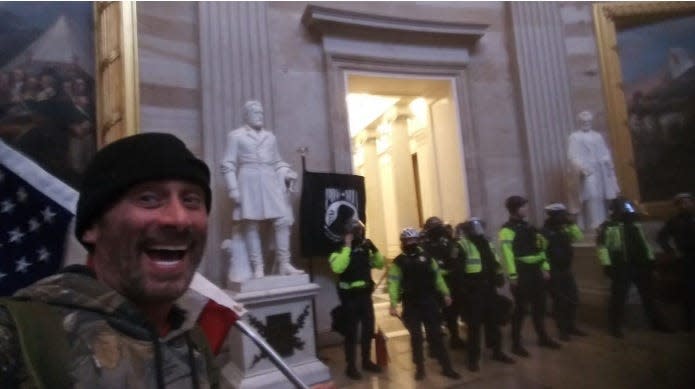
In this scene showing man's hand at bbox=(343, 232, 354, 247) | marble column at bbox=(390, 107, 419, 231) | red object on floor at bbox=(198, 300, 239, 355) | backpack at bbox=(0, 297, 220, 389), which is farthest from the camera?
marble column at bbox=(390, 107, 419, 231)

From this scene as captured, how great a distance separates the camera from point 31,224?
1770 millimetres

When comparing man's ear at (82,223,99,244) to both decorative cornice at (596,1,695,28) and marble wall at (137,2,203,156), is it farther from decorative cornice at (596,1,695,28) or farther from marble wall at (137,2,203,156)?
decorative cornice at (596,1,695,28)

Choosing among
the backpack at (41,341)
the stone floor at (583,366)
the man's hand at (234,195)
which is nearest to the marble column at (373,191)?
the stone floor at (583,366)

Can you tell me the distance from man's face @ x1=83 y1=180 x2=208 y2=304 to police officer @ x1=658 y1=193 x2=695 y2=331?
2318mm

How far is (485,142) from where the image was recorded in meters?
2.51

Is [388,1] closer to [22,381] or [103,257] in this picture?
[103,257]

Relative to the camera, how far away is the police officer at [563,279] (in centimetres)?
213

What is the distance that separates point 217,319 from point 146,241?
1.06 meters

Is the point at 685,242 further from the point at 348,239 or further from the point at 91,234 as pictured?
the point at 91,234

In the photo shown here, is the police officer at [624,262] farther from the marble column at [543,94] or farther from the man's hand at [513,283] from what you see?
the man's hand at [513,283]

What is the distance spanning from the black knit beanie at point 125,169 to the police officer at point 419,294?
148 centimetres

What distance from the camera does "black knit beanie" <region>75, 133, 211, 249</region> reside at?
680 mm

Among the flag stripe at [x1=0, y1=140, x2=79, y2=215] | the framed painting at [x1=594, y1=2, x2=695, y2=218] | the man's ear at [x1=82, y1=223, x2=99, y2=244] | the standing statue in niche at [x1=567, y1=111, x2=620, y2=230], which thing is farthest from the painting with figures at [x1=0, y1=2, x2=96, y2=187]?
the framed painting at [x1=594, y1=2, x2=695, y2=218]

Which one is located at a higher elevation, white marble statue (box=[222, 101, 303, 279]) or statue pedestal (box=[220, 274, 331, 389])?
white marble statue (box=[222, 101, 303, 279])
